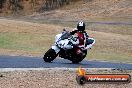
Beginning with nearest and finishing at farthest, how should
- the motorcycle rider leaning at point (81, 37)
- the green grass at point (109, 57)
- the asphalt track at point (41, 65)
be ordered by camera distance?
the asphalt track at point (41, 65)
the motorcycle rider leaning at point (81, 37)
the green grass at point (109, 57)

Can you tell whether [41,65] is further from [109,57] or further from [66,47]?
[109,57]

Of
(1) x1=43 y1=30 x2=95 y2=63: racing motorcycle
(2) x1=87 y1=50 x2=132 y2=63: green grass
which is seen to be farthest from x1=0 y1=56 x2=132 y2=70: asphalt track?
(2) x1=87 y1=50 x2=132 y2=63: green grass

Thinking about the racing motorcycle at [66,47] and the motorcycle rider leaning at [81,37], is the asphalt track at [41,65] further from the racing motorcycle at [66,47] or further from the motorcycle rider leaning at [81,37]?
the motorcycle rider leaning at [81,37]

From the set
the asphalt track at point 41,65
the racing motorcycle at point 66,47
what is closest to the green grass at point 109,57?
the racing motorcycle at point 66,47

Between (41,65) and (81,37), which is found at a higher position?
(81,37)

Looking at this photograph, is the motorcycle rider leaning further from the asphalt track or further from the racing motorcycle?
the asphalt track

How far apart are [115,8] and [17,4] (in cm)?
2261

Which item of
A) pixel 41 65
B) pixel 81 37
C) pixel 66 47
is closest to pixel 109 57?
pixel 81 37

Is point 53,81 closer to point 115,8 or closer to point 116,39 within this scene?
point 116,39

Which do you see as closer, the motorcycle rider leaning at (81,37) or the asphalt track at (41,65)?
the asphalt track at (41,65)

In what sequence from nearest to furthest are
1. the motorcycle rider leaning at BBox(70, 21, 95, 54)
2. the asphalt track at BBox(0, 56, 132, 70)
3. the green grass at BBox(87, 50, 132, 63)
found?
1. the asphalt track at BBox(0, 56, 132, 70)
2. the motorcycle rider leaning at BBox(70, 21, 95, 54)
3. the green grass at BBox(87, 50, 132, 63)

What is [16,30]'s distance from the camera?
44.2 m

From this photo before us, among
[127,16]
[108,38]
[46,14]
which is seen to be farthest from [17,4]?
[108,38]

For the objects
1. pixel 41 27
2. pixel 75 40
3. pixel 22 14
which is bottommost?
pixel 22 14
